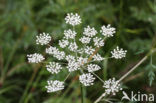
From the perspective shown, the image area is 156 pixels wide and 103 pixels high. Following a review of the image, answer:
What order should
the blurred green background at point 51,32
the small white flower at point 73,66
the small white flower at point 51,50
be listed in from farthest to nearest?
the blurred green background at point 51,32, the small white flower at point 51,50, the small white flower at point 73,66

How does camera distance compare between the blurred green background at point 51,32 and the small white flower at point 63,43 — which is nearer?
the small white flower at point 63,43

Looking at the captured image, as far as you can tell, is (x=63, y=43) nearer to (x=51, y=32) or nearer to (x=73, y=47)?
(x=73, y=47)

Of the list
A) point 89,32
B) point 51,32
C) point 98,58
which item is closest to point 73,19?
point 89,32

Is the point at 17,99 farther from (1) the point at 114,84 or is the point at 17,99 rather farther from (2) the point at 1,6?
(1) the point at 114,84

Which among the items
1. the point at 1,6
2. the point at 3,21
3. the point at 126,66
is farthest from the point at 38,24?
the point at 126,66

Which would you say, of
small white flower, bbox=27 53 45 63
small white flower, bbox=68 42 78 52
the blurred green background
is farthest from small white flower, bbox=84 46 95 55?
the blurred green background

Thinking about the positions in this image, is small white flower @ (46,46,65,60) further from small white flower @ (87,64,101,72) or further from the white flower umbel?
small white flower @ (87,64,101,72)

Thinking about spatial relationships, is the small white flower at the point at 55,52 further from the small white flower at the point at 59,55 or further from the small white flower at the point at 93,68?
the small white flower at the point at 93,68

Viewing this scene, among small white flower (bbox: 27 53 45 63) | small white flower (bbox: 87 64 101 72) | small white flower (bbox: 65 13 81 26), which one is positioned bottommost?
small white flower (bbox: 87 64 101 72)

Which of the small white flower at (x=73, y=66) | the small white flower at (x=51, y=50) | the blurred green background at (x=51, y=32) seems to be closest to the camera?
the small white flower at (x=73, y=66)

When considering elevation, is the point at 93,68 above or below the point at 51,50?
below

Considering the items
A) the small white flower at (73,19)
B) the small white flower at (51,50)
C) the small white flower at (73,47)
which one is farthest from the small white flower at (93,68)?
the small white flower at (73,19)
